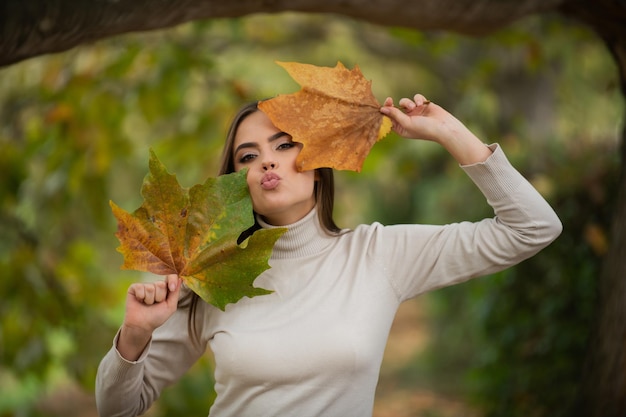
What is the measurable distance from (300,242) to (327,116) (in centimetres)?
38

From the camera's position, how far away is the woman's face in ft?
6.06

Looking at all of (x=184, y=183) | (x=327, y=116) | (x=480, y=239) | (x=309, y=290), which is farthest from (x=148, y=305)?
(x=184, y=183)

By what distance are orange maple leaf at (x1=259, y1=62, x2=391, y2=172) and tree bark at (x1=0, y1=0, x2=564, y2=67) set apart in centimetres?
39

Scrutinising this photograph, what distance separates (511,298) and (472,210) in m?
1.06

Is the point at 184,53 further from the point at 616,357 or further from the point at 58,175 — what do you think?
the point at 616,357

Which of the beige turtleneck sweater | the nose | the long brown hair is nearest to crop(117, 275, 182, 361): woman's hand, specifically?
the beige turtleneck sweater

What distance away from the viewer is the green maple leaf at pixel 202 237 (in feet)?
5.71

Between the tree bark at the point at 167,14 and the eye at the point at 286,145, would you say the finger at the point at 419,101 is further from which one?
the tree bark at the point at 167,14

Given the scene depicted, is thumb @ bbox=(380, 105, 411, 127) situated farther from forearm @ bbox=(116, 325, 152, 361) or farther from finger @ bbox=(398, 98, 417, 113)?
forearm @ bbox=(116, 325, 152, 361)

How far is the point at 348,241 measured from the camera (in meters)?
2.00

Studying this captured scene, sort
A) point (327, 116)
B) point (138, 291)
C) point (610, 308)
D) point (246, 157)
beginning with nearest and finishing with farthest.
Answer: point (138, 291) → point (327, 116) → point (246, 157) → point (610, 308)

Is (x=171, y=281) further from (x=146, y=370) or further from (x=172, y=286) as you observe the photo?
(x=146, y=370)

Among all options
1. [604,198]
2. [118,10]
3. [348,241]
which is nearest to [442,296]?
[604,198]

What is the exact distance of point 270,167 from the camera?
1.85m
